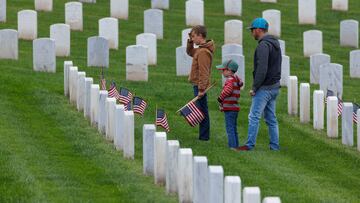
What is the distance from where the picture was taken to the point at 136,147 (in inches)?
706

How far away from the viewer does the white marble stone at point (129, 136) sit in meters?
16.9

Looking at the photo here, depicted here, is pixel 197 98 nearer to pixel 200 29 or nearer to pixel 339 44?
pixel 200 29

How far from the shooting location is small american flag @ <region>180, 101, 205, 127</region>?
18.7 metres

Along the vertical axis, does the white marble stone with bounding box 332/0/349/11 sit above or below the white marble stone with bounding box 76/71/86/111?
above

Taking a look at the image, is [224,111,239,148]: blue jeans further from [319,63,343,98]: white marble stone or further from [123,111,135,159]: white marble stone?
[319,63,343,98]: white marble stone

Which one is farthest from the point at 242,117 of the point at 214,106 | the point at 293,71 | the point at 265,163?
the point at 293,71

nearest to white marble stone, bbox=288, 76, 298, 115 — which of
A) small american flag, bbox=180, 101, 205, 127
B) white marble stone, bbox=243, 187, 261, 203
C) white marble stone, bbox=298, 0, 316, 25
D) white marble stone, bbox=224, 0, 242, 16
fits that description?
small american flag, bbox=180, 101, 205, 127

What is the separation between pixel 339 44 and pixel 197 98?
41.8ft

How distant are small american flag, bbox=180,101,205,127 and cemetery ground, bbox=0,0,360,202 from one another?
295 millimetres

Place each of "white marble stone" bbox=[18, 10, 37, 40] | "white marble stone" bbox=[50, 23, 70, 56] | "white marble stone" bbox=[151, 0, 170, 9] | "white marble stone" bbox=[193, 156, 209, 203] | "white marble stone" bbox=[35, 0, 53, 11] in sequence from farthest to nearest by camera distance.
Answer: "white marble stone" bbox=[151, 0, 170, 9], "white marble stone" bbox=[35, 0, 53, 11], "white marble stone" bbox=[18, 10, 37, 40], "white marble stone" bbox=[50, 23, 70, 56], "white marble stone" bbox=[193, 156, 209, 203]

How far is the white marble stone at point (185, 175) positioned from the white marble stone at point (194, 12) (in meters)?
17.8

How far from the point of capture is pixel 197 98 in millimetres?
18609

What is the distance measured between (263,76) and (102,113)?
247 cm

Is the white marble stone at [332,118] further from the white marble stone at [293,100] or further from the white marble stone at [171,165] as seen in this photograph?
the white marble stone at [171,165]
